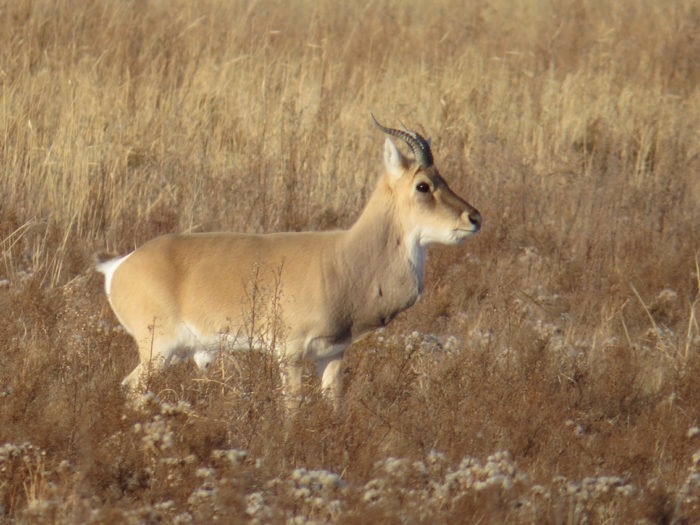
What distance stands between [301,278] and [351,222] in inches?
129

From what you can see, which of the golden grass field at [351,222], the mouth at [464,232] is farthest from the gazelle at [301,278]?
the golden grass field at [351,222]

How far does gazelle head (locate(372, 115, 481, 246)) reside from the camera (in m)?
6.45

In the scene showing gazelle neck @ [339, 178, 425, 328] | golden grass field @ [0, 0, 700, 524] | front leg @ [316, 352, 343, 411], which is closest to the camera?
golden grass field @ [0, 0, 700, 524]

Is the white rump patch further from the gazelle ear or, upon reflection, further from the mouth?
the mouth

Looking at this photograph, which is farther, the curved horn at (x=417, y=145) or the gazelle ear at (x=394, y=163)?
the gazelle ear at (x=394, y=163)

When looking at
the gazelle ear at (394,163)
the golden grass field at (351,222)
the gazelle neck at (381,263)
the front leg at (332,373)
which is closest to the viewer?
the golden grass field at (351,222)

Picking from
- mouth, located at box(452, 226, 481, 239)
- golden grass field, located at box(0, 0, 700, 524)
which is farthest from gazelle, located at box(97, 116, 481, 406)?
golden grass field, located at box(0, 0, 700, 524)

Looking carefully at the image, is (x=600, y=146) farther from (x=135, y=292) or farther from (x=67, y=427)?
(x=67, y=427)

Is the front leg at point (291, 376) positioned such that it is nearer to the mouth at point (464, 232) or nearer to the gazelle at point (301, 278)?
the gazelle at point (301, 278)

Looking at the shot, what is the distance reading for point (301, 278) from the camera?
6.24 m

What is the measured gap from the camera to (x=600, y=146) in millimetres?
11094

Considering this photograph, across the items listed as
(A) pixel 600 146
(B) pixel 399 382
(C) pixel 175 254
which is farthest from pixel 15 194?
(A) pixel 600 146

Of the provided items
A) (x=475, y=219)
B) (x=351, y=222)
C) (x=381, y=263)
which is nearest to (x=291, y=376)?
(x=381, y=263)

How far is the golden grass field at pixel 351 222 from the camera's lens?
4758mm
